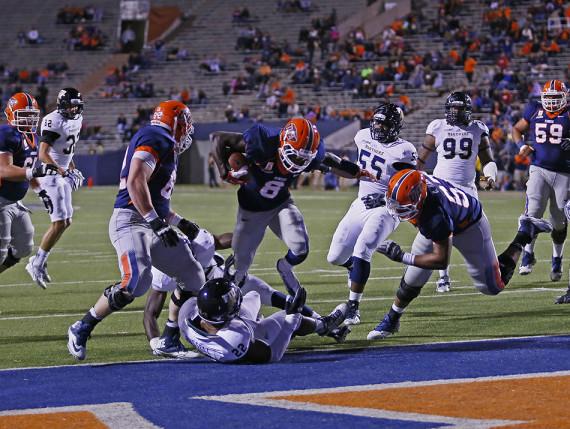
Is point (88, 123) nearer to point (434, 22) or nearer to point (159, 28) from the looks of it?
point (159, 28)

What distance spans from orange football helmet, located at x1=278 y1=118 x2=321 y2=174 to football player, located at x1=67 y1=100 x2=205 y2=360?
914 millimetres

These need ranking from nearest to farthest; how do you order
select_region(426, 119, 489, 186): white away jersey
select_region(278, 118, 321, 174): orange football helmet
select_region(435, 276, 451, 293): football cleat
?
select_region(278, 118, 321, 174): orange football helmet, select_region(426, 119, 489, 186): white away jersey, select_region(435, 276, 451, 293): football cleat

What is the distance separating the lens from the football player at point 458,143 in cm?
1031

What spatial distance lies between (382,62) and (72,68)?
553 inches

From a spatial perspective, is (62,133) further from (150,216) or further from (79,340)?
(150,216)

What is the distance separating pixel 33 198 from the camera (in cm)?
2925

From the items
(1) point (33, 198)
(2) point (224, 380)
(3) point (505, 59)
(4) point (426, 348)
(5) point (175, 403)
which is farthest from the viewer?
(3) point (505, 59)

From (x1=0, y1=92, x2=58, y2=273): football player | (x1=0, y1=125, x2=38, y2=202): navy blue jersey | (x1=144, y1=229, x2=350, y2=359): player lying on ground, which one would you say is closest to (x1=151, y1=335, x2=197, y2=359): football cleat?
(x1=144, y1=229, x2=350, y2=359): player lying on ground

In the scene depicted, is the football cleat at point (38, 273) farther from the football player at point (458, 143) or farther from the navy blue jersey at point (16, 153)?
the football player at point (458, 143)

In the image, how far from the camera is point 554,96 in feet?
37.6

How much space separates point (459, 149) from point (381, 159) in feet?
4.40

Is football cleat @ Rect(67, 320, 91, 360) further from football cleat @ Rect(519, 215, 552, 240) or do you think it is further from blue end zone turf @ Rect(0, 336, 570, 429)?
football cleat @ Rect(519, 215, 552, 240)

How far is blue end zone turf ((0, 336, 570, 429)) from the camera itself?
17.4 feet

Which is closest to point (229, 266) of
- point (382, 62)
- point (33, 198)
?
point (33, 198)
